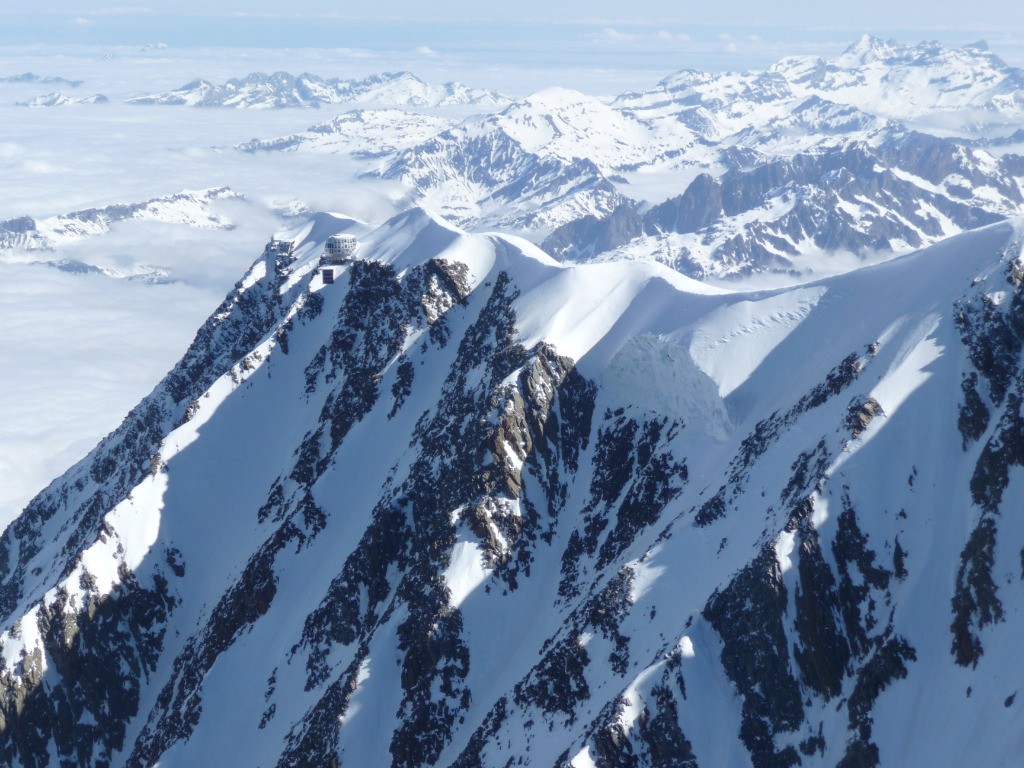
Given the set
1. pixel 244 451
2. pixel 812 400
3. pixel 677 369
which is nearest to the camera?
pixel 812 400

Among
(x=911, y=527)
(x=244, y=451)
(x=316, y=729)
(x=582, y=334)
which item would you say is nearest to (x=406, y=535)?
(x=316, y=729)

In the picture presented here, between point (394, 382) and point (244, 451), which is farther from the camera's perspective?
point (244, 451)

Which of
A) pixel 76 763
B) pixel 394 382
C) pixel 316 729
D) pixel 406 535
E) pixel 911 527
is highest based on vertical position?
pixel 911 527

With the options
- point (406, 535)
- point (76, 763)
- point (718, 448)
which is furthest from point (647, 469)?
point (76, 763)

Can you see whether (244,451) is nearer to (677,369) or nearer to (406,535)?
(406,535)

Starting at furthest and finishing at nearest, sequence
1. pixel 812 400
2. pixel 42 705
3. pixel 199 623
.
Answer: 1. pixel 199 623
2. pixel 42 705
3. pixel 812 400

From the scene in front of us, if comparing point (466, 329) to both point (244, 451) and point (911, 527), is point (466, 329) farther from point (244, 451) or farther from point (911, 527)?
point (911, 527)

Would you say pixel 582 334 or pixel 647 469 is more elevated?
pixel 582 334
